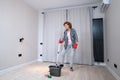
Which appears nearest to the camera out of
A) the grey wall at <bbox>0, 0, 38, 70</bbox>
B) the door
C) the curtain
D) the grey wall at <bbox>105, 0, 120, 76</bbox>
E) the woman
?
the grey wall at <bbox>105, 0, 120, 76</bbox>

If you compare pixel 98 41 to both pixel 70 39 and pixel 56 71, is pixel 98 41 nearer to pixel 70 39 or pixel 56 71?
pixel 70 39

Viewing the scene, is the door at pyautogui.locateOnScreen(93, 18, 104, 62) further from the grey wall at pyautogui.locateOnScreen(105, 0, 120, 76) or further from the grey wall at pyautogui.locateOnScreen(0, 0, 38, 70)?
the grey wall at pyautogui.locateOnScreen(0, 0, 38, 70)

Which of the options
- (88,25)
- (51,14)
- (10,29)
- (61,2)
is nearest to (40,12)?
(51,14)

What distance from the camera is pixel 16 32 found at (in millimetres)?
2967

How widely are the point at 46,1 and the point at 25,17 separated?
94 centimetres

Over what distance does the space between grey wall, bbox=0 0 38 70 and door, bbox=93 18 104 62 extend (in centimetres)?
238

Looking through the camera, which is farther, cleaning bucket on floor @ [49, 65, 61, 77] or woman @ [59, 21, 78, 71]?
woman @ [59, 21, 78, 71]

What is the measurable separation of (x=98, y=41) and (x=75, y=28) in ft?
3.13

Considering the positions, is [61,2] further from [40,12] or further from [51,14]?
[40,12]

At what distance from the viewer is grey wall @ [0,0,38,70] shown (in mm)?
2516

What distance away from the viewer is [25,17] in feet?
11.3

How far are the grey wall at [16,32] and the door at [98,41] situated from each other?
2.38 metres

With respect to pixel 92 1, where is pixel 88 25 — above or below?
below

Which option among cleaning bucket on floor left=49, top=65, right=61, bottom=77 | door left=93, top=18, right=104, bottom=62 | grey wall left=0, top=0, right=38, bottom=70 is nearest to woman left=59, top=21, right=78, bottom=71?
cleaning bucket on floor left=49, top=65, right=61, bottom=77
